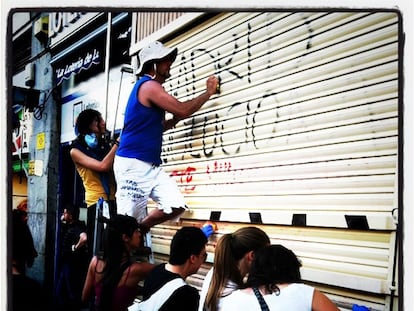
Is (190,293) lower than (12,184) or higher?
lower

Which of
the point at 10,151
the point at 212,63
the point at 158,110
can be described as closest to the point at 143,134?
the point at 158,110

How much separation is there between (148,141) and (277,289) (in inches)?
40.0

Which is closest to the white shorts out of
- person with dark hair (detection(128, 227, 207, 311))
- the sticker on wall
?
person with dark hair (detection(128, 227, 207, 311))

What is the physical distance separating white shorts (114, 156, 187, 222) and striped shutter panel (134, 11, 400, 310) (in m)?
0.07

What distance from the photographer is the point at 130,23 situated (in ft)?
9.34

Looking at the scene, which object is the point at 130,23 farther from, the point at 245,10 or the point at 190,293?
the point at 190,293

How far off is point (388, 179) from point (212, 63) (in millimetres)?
1069

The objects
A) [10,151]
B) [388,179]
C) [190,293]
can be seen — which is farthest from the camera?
[10,151]

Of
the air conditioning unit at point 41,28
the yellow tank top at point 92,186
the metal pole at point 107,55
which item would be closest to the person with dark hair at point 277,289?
the yellow tank top at point 92,186

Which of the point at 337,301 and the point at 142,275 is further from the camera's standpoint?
the point at 142,275

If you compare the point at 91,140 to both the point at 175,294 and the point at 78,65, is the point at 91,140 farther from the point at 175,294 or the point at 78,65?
the point at 175,294

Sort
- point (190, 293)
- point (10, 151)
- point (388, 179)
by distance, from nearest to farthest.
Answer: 1. point (388, 179)
2. point (190, 293)
3. point (10, 151)

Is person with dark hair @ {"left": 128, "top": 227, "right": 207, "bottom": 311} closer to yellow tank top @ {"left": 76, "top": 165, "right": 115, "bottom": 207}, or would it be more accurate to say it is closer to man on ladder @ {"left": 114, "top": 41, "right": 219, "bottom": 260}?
man on ladder @ {"left": 114, "top": 41, "right": 219, "bottom": 260}
